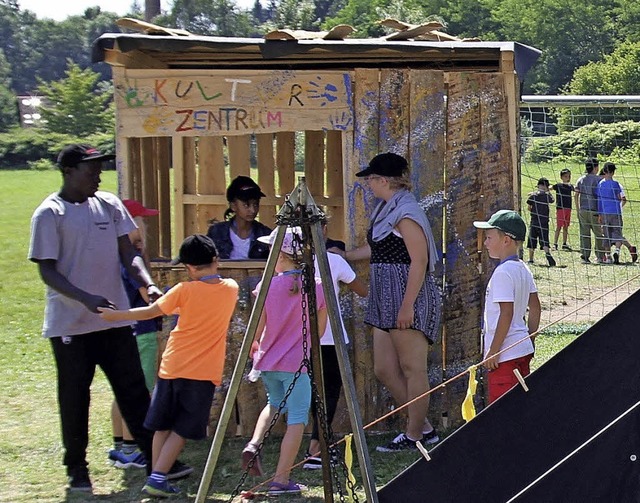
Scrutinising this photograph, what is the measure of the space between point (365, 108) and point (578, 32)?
84.3 m

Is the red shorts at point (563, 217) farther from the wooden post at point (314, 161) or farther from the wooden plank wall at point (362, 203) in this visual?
the wooden plank wall at point (362, 203)

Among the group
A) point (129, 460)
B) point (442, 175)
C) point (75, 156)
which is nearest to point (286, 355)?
point (129, 460)

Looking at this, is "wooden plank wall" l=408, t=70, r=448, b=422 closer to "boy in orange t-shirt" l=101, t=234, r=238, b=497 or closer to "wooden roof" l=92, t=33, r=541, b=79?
"wooden roof" l=92, t=33, r=541, b=79

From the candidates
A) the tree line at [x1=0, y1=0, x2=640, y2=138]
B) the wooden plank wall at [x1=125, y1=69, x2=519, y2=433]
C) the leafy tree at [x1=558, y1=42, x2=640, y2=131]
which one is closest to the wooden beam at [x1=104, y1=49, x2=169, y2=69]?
the wooden plank wall at [x1=125, y1=69, x2=519, y2=433]

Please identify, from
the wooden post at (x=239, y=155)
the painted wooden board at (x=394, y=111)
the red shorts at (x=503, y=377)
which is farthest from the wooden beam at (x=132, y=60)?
the red shorts at (x=503, y=377)

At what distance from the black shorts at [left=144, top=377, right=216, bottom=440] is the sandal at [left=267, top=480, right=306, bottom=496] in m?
0.48

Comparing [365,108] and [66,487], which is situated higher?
[365,108]

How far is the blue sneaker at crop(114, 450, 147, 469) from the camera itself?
650 centimetres

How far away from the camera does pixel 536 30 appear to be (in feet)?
296

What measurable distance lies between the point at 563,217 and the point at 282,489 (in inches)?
430

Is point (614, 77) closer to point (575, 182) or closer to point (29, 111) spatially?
point (575, 182)

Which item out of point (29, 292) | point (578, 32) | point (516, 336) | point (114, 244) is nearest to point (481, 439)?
point (516, 336)

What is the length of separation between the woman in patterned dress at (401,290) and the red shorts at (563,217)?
9.53 m

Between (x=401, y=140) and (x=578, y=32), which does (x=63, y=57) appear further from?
(x=401, y=140)
